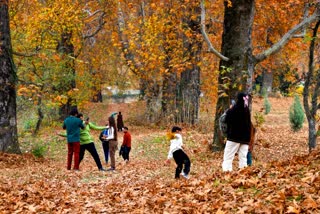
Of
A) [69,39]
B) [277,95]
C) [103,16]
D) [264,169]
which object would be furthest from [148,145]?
[277,95]

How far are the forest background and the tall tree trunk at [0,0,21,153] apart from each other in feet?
1.60

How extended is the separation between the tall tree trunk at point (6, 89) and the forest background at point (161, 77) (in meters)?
0.49

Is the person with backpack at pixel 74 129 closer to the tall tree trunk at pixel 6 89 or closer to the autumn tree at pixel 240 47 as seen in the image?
the tall tree trunk at pixel 6 89

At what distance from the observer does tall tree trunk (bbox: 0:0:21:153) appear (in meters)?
17.6

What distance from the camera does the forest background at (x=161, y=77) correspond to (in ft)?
30.5

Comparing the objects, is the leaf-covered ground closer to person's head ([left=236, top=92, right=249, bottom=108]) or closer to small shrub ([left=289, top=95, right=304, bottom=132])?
person's head ([left=236, top=92, right=249, bottom=108])

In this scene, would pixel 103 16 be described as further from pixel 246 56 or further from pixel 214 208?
pixel 214 208

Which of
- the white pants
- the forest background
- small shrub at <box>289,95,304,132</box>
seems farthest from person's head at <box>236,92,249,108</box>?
small shrub at <box>289,95,304,132</box>

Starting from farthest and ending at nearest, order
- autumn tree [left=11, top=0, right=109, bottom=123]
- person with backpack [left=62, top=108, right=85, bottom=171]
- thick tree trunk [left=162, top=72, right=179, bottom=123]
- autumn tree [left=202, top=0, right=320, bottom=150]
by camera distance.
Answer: thick tree trunk [left=162, top=72, right=179, bottom=123]
autumn tree [left=11, top=0, right=109, bottom=123]
autumn tree [left=202, top=0, right=320, bottom=150]
person with backpack [left=62, top=108, right=85, bottom=171]

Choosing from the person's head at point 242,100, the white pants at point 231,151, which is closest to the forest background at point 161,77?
the white pants at point 231,151

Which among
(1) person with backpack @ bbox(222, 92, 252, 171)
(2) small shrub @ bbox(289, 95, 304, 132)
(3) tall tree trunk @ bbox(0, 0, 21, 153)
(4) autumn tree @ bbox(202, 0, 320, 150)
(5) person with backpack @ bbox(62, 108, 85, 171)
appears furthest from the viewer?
(2) small shrub @ bbox(289, 95, 304, 132)

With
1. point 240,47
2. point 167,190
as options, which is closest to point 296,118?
point 240,47

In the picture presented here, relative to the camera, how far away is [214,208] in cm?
Answer: 718

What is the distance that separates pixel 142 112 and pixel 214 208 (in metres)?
32.5
